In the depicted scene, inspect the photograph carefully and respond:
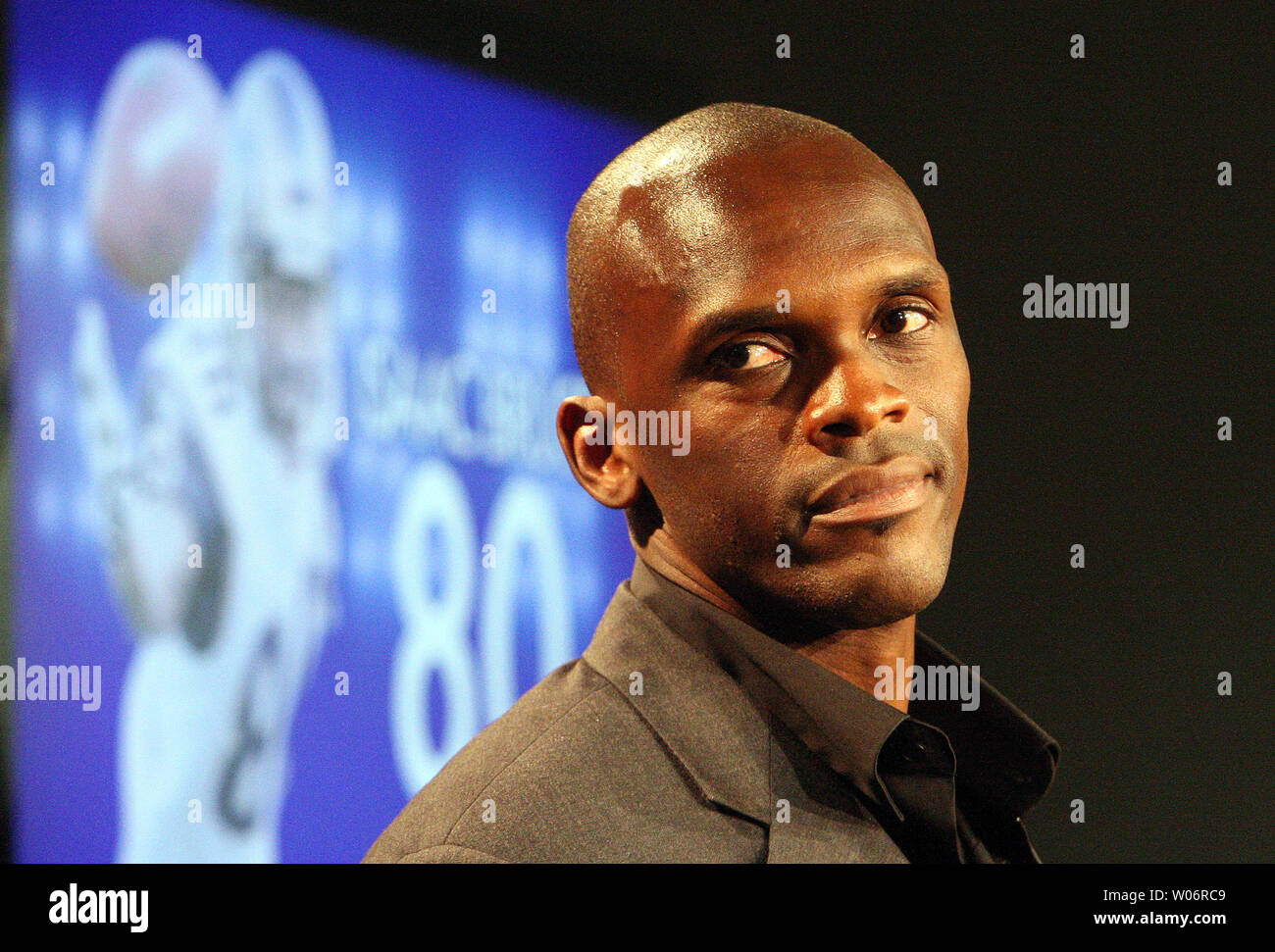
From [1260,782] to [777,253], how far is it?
302cm

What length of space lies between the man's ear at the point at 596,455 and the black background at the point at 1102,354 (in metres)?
2.09

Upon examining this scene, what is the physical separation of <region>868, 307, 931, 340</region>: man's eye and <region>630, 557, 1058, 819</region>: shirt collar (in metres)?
0.43

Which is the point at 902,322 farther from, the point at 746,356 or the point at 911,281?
the point at 746,356

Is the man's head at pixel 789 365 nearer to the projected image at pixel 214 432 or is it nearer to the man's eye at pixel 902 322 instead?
the man's eye at pixel 902 322

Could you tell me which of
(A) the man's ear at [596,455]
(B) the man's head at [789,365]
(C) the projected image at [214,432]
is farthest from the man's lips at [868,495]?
(C) the projected image at [214,432]

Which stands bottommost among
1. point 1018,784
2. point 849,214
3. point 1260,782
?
point 1260,782

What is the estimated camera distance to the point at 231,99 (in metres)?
3.54

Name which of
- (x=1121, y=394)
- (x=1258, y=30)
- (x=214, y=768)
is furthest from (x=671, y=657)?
(x=1258, y=30)

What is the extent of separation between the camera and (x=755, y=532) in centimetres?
175

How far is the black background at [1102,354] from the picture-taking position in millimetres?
3844

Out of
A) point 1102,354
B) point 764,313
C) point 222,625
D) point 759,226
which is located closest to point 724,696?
point 764,313

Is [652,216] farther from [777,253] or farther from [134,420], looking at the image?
[134,420]

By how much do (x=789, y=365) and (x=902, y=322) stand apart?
18 centimetres

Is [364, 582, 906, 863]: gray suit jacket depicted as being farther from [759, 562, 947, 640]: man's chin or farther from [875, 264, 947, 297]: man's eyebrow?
[875, 264, 947, 297]: man's eyebrow
